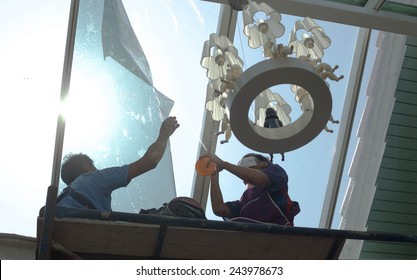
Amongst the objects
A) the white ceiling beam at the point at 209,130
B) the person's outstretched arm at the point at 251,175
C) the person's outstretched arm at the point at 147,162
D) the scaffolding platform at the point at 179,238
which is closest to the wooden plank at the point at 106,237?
the scaffolding platform at the point at 179,238

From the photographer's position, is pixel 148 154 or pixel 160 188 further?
pixel 160 188

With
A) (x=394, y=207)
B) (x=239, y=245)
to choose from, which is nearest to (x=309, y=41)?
(x=239, y=245)

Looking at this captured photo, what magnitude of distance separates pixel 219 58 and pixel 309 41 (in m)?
0.44

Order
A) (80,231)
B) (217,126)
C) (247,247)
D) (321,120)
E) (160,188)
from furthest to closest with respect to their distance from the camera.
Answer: (217,126)
(160,188)
(321,120)
(247,247)
(80,231)

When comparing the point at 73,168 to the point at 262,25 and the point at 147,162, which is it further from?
the point at 262,25

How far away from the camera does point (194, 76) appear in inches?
225

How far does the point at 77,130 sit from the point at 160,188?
2.40 feet

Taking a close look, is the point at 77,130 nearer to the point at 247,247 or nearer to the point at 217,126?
the point at 217,126

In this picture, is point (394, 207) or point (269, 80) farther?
point (394, 207)

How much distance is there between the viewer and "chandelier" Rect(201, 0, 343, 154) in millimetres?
3666

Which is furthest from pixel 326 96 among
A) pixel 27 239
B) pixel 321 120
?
pixel 27 239

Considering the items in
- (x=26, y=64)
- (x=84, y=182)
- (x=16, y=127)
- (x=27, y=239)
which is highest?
(x=26, y=64)

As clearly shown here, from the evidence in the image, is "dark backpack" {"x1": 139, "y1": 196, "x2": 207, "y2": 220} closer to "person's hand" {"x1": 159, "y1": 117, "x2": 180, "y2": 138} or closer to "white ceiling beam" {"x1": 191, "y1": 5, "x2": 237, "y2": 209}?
"person's hand" {"x1": 159, "y1": 117, "x2": 180, "y2": 138}

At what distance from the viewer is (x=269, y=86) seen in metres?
3.73
